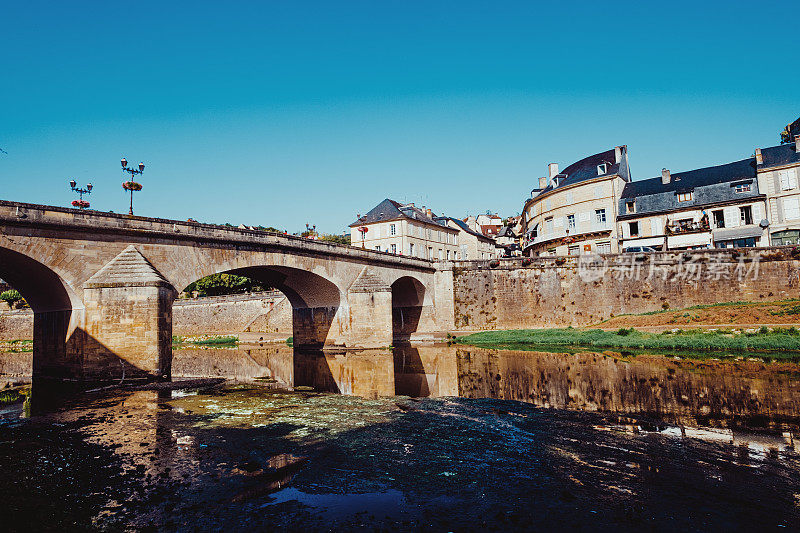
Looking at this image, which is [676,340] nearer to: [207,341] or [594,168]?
[594,168]

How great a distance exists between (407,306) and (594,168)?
23121mm

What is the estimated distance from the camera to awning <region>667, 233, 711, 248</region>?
37.7m

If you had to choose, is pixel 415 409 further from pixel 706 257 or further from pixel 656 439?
pixel 706 257

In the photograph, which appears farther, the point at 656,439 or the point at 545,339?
the point at 545,339


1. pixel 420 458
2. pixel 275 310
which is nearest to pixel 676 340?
pixel 420 458

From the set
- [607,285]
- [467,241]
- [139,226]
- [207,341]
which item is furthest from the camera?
[467,241]

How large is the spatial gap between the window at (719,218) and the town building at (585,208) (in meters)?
7.41

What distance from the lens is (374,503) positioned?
4.91 metres

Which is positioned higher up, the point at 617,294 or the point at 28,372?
the point at 617,294

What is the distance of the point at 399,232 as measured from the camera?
49562 millimetres

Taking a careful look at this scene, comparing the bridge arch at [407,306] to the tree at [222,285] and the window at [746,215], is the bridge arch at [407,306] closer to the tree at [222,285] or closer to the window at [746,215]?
the tree at [222,285]

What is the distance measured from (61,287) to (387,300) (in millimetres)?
15770

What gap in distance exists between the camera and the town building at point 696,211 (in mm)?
36219

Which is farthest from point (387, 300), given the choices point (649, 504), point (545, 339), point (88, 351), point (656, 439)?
point (649, 504)
